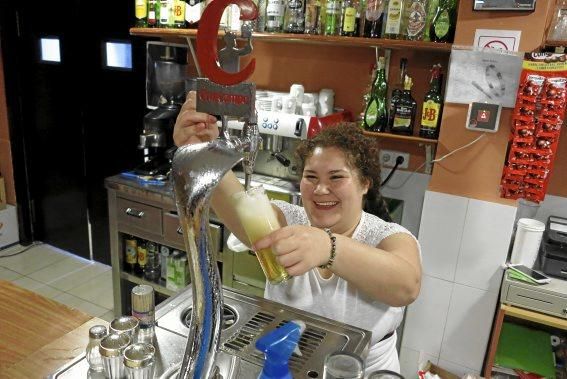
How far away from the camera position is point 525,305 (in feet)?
6.61

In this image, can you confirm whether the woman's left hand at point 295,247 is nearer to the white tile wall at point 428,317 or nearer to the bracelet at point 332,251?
the bracelet at point 332,251

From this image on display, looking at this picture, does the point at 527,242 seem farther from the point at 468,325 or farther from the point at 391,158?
the point at 391,158

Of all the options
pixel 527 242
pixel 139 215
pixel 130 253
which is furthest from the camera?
pixel 130 253

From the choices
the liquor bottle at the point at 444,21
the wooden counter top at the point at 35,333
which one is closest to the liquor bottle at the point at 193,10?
the liquor bottle at the point at 444,21

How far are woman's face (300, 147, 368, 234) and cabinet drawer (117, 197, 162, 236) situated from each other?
143 centimetres

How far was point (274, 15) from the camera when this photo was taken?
2.44 meters

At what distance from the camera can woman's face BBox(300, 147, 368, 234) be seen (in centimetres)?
141

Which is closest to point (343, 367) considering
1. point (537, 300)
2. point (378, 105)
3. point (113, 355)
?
point (113, 355)

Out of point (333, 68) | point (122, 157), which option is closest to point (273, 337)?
point (333, 68)

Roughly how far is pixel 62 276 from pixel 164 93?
5.80ft

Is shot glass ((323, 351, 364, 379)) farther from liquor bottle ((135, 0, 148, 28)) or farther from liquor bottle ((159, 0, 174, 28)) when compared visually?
liquor bottle ((135, 0, 148, 28))


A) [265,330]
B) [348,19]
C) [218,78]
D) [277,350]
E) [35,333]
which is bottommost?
[35,333]

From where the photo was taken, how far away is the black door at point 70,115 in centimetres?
334

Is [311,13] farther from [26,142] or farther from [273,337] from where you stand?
[26,142]
